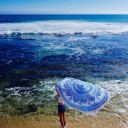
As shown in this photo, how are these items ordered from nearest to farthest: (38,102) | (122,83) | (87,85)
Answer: (87,85), (38,102), (122,83)

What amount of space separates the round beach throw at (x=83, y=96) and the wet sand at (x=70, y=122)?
7.74 feet

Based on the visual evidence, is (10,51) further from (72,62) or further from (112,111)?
(112,111)

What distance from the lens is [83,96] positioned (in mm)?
7953

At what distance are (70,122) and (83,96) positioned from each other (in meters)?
2.77

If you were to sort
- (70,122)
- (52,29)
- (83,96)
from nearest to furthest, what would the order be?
(83,96)
(70,122)
(52,29)

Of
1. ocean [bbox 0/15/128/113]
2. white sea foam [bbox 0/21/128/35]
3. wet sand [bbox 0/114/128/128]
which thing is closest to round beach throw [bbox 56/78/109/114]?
wet sand [bbox 0/114/128/128]

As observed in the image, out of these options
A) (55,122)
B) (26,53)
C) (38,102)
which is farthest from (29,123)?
(26,53)

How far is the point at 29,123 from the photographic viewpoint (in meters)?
10.2

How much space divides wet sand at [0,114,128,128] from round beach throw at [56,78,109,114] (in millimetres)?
2359

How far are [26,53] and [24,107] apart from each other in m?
12.8

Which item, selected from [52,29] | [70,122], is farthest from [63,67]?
[52,29]

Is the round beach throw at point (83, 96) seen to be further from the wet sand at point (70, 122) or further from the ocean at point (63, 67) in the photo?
the ocean at point (63, 67)

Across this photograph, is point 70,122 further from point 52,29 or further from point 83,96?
point 52,29

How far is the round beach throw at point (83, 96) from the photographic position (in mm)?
7777
